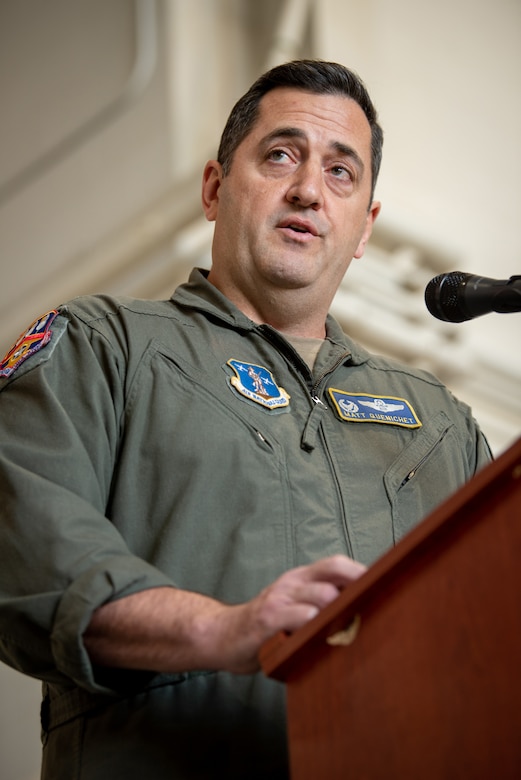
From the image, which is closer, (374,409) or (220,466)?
(220,466)

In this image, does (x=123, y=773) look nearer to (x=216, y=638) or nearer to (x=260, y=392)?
(x=216, y=638)

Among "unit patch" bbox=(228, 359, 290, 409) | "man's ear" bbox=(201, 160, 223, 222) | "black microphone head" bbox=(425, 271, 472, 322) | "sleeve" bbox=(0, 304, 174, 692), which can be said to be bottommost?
"sleeve" bbox=(0, 304, 174, 692)

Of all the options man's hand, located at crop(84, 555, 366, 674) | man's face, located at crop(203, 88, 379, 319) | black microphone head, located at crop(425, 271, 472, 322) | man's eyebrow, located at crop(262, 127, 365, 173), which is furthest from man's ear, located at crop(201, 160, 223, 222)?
man's hand, located at crop(84, 555, 366, 674)

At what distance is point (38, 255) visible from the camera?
3484 mm

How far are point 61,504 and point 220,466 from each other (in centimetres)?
25

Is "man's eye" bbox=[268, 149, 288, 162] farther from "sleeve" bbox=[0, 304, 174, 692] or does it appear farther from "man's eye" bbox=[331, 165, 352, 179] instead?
"sleeve" bbox=[0, 304, 174, 692]

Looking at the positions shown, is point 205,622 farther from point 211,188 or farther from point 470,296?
point 211,188

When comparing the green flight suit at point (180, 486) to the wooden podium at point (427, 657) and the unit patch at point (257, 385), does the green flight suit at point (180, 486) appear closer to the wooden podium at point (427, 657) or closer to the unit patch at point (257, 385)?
the unit patch at point (257, 385)

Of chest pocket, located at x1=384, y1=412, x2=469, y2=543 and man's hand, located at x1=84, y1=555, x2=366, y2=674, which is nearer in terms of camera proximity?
man's hand, located at x1=84, y1=555, x2=366, y2=674

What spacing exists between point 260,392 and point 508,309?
42 cm

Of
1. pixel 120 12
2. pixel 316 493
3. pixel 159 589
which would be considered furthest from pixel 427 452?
pixel 120 12

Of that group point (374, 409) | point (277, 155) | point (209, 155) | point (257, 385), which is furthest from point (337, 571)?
point (209, 155)

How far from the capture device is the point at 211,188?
2.07 meters

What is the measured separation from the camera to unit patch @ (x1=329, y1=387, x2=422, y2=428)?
1.66m
